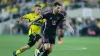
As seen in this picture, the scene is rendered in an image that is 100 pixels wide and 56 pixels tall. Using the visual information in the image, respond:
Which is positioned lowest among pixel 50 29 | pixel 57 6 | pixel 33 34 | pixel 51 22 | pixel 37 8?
pixel 33 34

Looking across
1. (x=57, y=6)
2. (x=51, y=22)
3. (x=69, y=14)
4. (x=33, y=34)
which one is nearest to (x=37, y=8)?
(x=33, y=34)

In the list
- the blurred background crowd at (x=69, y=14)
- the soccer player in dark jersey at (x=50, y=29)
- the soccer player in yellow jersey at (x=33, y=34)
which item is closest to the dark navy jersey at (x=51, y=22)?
the soccer player in dark jersey at (x=50, y=29)

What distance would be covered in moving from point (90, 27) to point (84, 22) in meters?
1.74

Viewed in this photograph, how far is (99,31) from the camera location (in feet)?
112

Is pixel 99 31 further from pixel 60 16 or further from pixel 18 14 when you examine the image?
pixel 60 16

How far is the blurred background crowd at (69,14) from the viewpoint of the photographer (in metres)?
34.8

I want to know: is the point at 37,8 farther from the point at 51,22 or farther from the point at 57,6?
the point at 57,6

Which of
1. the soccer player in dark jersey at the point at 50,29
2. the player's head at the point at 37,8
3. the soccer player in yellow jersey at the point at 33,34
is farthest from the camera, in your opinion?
the soccer player in yellow jersey at the point at 33,34

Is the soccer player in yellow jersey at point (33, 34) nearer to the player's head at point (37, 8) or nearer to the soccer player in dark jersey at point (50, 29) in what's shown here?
the player's head at point (37, 8)

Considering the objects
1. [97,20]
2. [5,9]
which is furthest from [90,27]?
[5,9]

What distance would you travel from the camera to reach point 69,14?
3731 centimetres

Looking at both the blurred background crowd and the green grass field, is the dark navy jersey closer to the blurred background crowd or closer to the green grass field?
the green grass field

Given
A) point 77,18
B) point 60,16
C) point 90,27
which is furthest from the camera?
point 77,18

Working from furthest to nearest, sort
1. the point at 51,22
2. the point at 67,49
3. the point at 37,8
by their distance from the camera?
the point at 67,49, the point at 37,8, the point at 51,22
